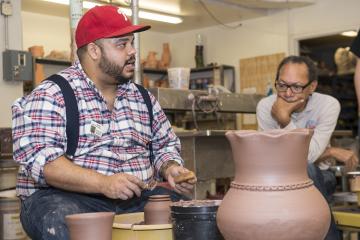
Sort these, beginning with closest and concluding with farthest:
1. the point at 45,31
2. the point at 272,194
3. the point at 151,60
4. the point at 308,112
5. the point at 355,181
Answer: the point at 272,194 < the point at 355,181 < the point at 308,112 < the point at 45,31 < the point at 151,60

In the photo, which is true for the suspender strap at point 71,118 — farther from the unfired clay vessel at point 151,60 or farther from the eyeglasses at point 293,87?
the unfired clay vessel at point 151,60

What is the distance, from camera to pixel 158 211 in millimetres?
1835

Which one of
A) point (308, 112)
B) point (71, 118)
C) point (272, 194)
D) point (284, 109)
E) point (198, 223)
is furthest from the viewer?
point (308, 112)

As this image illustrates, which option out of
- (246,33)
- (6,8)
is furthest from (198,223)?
(246,33)

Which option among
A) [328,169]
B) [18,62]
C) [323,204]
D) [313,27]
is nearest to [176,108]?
[328,169]

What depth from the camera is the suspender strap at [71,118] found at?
6.70 ft

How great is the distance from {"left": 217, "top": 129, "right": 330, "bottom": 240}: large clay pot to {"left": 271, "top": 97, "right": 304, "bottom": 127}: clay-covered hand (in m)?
1.69

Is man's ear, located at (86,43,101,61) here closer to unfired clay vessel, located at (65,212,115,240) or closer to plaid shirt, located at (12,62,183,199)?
plaid shirt, located at (12,62,183,199)

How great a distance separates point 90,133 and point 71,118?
10 cm

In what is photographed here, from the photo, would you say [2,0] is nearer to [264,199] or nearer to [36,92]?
[36,92]

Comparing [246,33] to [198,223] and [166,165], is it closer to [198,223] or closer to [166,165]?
[166,165]

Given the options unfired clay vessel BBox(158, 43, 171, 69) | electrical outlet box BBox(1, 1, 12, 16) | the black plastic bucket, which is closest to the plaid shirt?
the black plastic bucket

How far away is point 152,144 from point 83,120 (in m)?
0.42

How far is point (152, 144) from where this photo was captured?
2.41m
